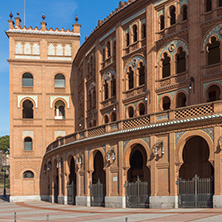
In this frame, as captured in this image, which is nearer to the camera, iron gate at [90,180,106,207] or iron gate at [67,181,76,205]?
iron gate at [90,180,106,207]

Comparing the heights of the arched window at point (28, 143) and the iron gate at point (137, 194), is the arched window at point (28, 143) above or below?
above

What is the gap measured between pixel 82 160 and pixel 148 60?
11.9m

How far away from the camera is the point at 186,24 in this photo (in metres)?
34.3

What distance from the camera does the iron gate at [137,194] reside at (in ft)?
106

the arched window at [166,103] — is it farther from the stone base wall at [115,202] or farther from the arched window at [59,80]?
the arched window at [59,80]

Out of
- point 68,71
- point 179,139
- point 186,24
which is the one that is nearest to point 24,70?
point 68,71

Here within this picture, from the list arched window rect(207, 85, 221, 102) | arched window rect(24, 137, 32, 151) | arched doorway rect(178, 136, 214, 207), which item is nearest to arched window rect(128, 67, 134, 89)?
arched window rect(207, 85, 221, 102)

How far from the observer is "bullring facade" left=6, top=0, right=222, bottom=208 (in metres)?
29.4

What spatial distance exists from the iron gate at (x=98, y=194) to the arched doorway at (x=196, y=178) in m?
8.02

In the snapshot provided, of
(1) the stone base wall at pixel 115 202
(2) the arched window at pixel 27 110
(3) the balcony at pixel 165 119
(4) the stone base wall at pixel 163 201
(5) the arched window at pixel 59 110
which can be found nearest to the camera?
(3) the balcony at pixel 165 119

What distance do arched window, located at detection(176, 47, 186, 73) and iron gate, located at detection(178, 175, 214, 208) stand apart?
1161 centimetres

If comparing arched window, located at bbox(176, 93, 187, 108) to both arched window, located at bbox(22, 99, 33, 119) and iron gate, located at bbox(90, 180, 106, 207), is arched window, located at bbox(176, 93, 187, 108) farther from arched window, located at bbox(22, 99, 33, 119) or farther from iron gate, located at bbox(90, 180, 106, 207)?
arched window, located at bbox(22, 99, 33, 119)

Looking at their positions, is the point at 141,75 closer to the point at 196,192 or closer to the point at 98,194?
the point at 98,194

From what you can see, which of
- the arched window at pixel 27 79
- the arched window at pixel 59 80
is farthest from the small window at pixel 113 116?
the arched window at pixel 27 79
